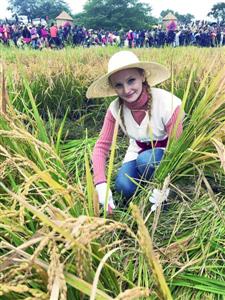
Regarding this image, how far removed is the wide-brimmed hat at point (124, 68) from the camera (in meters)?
1.84

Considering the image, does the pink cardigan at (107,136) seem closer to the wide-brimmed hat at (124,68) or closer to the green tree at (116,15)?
the wide-brimmed hat at (124,68)

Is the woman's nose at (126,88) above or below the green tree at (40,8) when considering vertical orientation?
below

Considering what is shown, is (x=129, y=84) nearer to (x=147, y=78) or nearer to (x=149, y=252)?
(x=147, y=78)

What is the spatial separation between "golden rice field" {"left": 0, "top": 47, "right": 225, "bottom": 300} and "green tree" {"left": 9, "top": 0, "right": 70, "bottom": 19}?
57.0 metres

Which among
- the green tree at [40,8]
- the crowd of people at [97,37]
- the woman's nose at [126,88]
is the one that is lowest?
the crowd of people at [97,37]

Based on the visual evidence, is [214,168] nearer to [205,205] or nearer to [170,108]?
[205,205]

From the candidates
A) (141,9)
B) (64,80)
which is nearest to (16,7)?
(141,9)

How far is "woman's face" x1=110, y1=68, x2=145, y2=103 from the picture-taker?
1.88 m

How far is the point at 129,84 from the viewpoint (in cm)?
189

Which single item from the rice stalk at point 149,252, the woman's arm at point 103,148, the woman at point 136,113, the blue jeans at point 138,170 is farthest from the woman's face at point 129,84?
the rice stalk at point 149,252

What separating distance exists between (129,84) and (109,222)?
707mm

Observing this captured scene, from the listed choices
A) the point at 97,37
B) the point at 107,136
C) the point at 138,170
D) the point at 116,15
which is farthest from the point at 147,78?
the point at 116,15

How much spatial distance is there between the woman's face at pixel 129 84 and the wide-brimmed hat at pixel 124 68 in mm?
39

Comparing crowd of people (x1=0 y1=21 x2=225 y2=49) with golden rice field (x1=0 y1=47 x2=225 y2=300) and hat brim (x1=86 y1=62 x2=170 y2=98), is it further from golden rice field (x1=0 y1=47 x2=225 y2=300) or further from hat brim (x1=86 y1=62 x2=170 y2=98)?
golden rice field (x1=0 y1=47 x2=225 y2=300)
